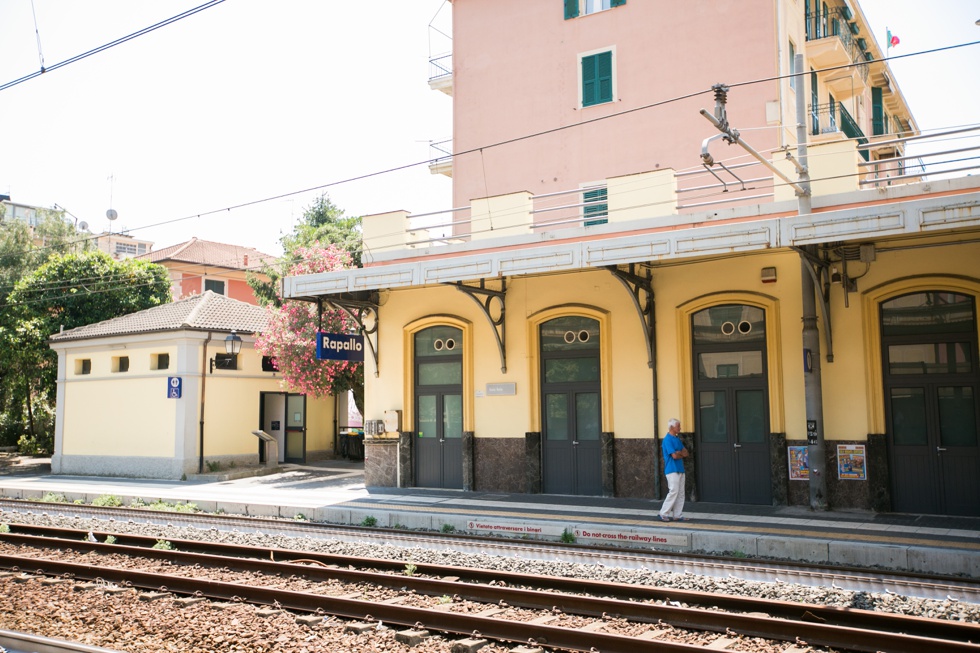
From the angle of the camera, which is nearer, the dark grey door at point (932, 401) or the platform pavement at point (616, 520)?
the platform pavement at point (616, 520)

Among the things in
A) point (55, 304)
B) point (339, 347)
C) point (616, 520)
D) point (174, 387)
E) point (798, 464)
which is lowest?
point (616, 520)

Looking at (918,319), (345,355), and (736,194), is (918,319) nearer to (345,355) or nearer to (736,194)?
(736,194)

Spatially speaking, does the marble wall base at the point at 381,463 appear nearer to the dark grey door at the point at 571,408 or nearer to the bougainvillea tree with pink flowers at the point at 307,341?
the dark grey door at the point at 571,408

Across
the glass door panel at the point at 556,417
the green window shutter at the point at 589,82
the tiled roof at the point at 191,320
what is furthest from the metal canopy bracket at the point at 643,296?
the tiled roof at the point at 191,320

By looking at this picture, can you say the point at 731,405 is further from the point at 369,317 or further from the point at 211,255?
the point at 211,255

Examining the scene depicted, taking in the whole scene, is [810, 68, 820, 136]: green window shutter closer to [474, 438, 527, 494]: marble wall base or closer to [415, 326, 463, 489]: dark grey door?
[415, 326, 463, 489]: dark grey door

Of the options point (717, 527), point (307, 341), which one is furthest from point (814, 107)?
point (307, 341)

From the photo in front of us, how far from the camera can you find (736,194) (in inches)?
727

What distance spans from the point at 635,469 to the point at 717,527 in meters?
3.61

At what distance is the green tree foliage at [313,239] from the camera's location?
28828 mm

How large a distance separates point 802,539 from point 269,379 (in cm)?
1867

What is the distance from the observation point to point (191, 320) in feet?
76.4

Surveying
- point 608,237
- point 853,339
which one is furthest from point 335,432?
point 853,339

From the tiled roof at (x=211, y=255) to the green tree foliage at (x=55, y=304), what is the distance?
14.7 meters
